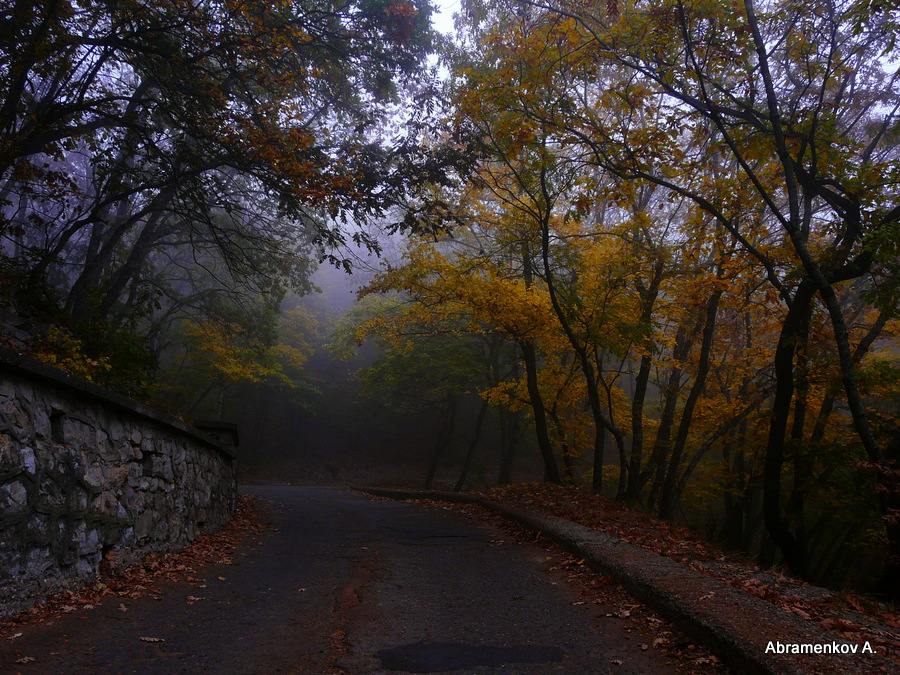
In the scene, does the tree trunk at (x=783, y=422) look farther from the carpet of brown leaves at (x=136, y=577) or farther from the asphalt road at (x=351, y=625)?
the carpet of brown leaves at (x=136, y=577)

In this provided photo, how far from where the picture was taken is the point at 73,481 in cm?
431

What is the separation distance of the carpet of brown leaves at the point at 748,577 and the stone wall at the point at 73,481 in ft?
16.4

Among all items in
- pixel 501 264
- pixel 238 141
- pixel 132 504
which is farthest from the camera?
pixel 501 264

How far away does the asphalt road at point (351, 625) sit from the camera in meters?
3.47

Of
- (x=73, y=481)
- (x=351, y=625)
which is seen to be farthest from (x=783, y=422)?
(x=73, y=481)

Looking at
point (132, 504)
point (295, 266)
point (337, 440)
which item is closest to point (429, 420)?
point (337, 440)

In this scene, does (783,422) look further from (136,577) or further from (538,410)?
(136,577)

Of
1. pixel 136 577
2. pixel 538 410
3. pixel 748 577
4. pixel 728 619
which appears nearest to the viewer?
pixel 728 619

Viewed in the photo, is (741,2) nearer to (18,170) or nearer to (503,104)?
(503,104)

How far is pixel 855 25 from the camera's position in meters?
6.54

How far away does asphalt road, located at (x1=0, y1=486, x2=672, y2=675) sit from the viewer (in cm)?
347

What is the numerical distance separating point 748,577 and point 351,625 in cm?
345

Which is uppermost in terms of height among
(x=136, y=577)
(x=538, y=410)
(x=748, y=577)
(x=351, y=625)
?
(x=538, y=410)

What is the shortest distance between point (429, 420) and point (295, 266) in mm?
16176
